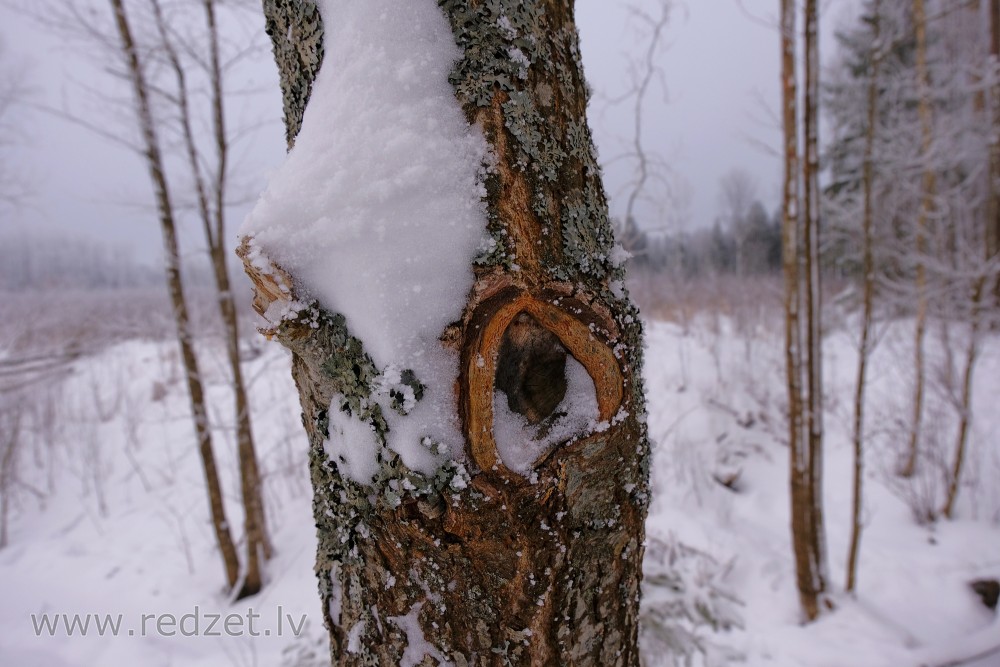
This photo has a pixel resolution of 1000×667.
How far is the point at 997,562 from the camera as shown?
318 centimetres

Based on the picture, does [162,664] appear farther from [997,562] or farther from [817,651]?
[997,562]

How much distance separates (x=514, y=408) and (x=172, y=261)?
3516 mm

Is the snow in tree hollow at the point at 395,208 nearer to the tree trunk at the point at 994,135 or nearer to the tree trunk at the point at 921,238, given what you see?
the tree trunk at the point at 921,238

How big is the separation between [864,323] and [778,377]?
427cm

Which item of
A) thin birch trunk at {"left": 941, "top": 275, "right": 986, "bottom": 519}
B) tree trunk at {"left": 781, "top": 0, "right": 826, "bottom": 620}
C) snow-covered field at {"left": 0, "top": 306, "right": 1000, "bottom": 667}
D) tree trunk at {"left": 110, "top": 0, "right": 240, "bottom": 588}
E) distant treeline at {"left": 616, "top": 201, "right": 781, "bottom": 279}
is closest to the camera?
tree trunk at {"left": 781, "top": 0, "right": 826, "bottom": 620}

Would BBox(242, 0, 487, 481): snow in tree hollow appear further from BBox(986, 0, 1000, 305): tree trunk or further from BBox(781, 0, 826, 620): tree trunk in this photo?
BBox(986, 0, 1000, 305): tree trunk

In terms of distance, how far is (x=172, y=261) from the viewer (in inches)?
123

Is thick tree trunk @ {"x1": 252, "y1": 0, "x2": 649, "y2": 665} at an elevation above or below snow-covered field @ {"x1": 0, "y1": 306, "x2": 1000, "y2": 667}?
above

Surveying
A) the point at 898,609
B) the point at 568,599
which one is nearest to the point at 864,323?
the point at 898,609

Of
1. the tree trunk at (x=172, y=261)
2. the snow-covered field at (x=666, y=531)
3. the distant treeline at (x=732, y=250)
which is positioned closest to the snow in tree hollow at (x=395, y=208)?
the snow-covered field at (x=666, y=531)

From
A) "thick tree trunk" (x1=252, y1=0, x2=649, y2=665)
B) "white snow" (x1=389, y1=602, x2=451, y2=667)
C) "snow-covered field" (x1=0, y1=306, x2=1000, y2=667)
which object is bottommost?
"snow-covered field" (x1=0, y1=306, x2=1000, y2=667)

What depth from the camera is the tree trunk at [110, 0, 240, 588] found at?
2.90m

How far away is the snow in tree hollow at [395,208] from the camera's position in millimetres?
466

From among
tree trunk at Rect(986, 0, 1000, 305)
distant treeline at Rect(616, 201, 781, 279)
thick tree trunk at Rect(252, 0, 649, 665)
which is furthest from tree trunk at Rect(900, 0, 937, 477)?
distant treeline at Rect(616, 201, 781, 279)
